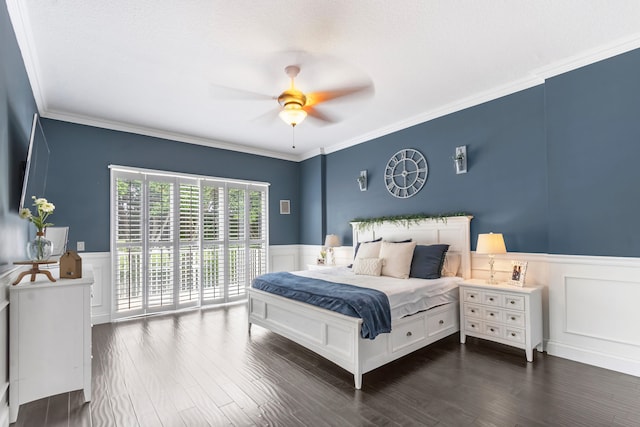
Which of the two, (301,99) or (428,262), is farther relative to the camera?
(428,262)

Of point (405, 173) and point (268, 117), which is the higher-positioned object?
point (268, 117)

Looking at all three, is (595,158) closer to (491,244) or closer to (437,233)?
(491,244)

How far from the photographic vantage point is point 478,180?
407 centimetres

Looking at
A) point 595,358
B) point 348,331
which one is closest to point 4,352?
point 348,331

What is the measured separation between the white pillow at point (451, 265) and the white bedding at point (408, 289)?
0.16 m

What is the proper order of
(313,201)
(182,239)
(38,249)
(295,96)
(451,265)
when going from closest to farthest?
(38,249)
(295,96)
(451,265)
(182,239)
(313,201)

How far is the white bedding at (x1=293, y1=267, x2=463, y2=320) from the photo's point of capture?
313 centimetres

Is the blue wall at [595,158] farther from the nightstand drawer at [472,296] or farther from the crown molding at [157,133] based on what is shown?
the crown molding at [157,133]

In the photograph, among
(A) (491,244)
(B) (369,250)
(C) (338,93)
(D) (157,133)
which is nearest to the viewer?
(A) (491,244)

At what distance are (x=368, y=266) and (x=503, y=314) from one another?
157 cm

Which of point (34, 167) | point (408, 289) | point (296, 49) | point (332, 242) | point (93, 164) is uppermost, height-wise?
point (296, 49)

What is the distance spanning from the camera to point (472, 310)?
3.61m

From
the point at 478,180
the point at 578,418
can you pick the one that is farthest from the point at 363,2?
the point at 578,418

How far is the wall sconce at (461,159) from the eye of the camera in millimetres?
4176
